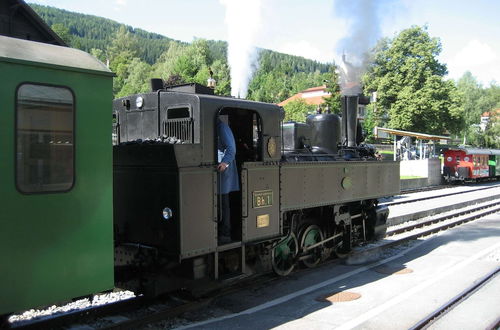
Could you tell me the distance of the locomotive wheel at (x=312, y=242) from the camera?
272 inches

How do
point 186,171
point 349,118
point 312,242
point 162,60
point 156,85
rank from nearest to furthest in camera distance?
point 186,171
point 156,85
point 312,242
point 349,118
point 162,60

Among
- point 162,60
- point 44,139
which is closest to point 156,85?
point 44,139

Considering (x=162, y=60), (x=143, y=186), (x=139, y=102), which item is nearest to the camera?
(x=143, y=186)

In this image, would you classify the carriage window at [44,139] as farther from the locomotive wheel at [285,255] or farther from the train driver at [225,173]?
the locomotive wheel at [285,255]

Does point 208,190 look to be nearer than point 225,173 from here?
Yes

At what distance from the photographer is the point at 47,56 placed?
10.9 ft

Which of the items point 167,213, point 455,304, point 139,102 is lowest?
point 455,304

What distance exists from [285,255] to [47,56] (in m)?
4.51

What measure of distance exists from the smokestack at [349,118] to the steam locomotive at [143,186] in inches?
30.2

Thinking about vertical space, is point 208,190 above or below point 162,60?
below

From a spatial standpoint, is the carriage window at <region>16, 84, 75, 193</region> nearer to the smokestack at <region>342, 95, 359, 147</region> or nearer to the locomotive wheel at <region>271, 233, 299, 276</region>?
the locomotive wheel at <region>271, 233, 299, 276</region>

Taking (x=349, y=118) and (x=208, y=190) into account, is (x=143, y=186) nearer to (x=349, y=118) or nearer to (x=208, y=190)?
(x=208, y=190)

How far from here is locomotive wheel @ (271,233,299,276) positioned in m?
6.48

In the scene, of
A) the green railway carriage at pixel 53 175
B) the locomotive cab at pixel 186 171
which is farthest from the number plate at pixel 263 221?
the green railway carriage at pixel 53 175
